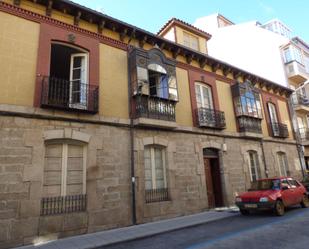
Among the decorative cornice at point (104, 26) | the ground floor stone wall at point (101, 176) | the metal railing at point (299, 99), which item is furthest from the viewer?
the metal railing at point (299, 99)

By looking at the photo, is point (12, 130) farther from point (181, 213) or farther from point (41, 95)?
point (181, 213)

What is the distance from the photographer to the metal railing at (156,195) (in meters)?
9.10

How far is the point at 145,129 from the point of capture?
9562 millimetres

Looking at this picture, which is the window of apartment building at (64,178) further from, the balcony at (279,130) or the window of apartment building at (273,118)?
the window of apartment building at (273,118)

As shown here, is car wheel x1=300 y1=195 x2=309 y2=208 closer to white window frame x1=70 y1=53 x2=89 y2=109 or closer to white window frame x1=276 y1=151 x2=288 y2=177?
white window frame x1=276 y1=151 x2=288 y2=177

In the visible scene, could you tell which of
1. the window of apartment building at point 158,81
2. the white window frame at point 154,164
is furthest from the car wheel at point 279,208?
the window of apartment building at point 158,81

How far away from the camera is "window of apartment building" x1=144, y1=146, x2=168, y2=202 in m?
9.30

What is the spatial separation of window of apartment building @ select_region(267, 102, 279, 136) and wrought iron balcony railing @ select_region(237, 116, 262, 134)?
2.09 m

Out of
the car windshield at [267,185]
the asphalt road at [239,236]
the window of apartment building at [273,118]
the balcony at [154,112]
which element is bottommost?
the asphalt road at [239,236]

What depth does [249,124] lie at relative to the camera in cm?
1361

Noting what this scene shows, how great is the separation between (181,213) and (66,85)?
21.8 feet

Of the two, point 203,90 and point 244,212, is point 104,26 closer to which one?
point 203,90

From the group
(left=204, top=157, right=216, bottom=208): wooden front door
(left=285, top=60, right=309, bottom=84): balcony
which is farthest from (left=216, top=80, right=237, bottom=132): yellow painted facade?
(left=285, top=60, right=309, bottom=84): balcony

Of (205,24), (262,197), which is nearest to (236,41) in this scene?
(205,24)
